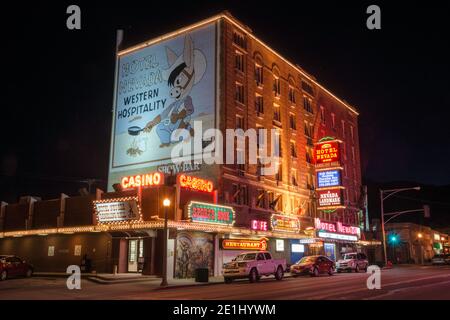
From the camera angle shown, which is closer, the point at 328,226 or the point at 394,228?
the point at 328,226

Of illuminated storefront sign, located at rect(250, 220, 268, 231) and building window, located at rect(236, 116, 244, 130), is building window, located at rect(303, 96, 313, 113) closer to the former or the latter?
building window, located at rect(236, 116, 244, 130)

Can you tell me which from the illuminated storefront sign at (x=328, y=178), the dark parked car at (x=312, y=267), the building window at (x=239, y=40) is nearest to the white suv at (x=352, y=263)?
the dark parked car at (x=312, y=267)

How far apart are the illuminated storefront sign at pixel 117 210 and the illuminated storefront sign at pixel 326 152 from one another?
27869 mm

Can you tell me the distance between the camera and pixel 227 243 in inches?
1559

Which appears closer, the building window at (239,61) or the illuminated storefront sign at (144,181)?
the illuminated storefront sign at (144,181)

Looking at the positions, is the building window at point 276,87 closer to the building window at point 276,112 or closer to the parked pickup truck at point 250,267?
the building window at point 276,112

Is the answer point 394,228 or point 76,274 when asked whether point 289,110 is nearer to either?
point 76,274

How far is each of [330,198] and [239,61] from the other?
18839 mm

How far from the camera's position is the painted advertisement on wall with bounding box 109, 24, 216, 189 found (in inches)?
1767

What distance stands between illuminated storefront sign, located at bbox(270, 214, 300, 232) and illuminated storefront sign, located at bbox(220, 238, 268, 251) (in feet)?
6.00

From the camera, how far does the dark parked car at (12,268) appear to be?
32.8m

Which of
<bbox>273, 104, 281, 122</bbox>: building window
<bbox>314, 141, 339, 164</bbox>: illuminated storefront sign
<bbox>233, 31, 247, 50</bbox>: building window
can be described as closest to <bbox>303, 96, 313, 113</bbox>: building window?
<bbox>314, 141, 339, 164</bbox>: illuminated storefront sign
